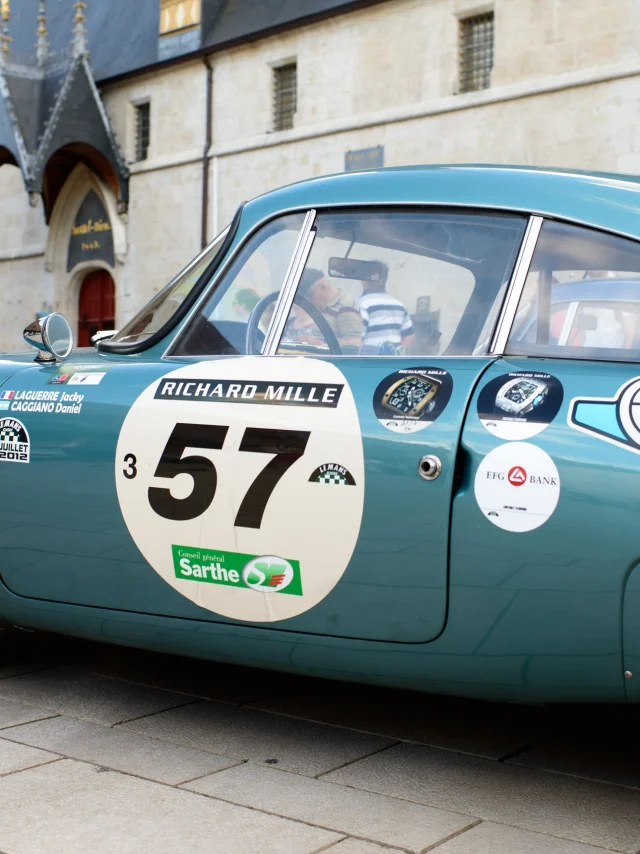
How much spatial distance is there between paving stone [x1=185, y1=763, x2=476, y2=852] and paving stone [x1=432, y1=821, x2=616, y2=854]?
5 centimetres

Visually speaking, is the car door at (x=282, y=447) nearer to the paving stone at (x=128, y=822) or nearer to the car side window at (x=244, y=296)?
the car side window at (x=244, y=296)

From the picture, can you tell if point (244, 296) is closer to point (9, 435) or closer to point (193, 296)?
point (193, 296)

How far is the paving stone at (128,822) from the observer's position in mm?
2510

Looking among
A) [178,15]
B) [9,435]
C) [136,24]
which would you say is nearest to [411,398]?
[9,435]

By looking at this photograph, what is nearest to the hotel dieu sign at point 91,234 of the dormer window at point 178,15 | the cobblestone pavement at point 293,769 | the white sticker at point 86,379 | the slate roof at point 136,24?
the slate roof at point 136,24

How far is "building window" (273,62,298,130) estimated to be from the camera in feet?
76.4

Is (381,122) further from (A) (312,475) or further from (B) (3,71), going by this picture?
(A) (312,475)

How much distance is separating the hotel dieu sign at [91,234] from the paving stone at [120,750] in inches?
962

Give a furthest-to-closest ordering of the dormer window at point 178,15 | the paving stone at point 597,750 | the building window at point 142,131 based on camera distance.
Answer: the building window at point 142,131 < the dormer window at point 178,15 < the paving stone at point 597,750

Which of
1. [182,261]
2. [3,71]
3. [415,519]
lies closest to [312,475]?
[415,519]

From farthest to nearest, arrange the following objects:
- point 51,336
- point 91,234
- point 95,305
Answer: point 95,305
point 91,234
point 51,336

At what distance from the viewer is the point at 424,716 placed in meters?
3.55

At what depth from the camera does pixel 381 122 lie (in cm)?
2108

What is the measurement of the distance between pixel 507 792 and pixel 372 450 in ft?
3.19
